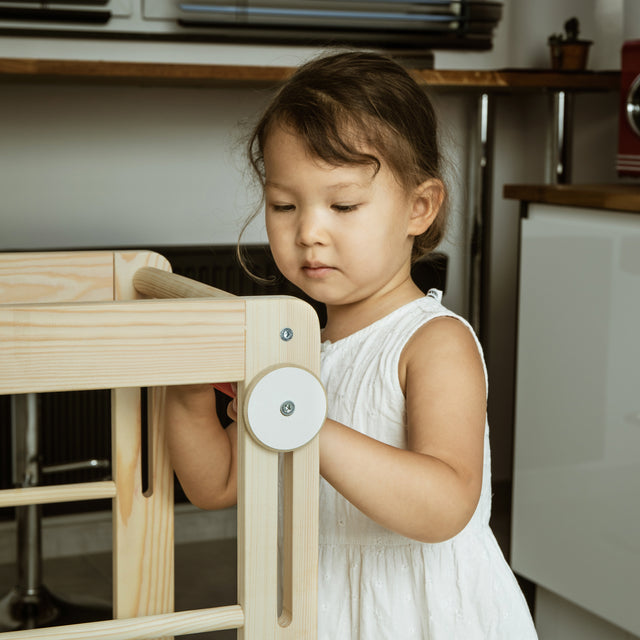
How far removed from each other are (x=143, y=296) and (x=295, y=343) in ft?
0.98

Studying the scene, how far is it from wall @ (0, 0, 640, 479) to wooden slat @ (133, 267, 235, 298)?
102cm

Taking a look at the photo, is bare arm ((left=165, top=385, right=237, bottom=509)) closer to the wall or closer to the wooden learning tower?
the wooden learning tower

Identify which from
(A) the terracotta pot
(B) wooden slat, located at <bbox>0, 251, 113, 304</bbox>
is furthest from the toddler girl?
(A) the terracotta pot

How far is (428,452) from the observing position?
2.20 feet

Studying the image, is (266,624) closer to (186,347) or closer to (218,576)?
(186,347)

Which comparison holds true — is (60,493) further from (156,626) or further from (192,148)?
(192,148)

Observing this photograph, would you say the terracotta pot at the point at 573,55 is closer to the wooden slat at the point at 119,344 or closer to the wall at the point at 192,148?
the wall at the point at 192,148

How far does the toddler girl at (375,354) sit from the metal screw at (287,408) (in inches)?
7.6

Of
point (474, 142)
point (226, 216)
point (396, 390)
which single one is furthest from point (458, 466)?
point (474, 142)

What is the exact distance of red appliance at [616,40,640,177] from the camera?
4.62ft

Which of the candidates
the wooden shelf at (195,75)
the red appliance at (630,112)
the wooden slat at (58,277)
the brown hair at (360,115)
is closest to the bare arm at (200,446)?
the wooden slat at (58,277)

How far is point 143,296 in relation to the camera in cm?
78

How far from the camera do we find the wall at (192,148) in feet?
5.71

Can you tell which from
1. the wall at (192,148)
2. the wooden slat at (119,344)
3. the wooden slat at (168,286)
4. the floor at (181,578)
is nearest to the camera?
the wooden slat at (119,344)
